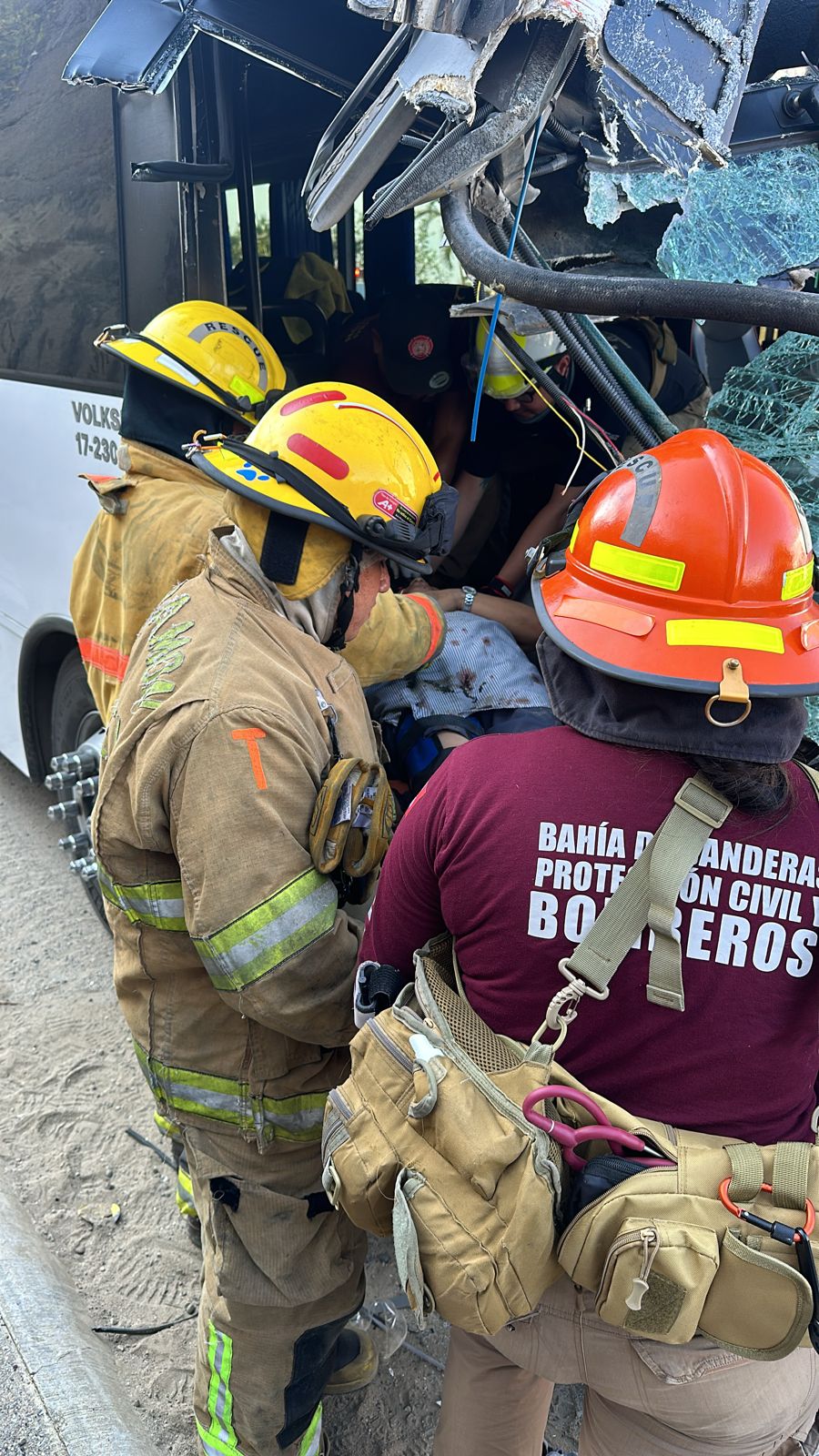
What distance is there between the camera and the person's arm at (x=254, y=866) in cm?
164

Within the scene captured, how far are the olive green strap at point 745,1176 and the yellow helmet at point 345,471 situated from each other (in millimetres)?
1192

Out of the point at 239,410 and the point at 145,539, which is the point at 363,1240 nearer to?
the point at 145,539

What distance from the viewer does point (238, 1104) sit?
190 cm

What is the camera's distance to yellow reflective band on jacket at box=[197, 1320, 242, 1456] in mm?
1948

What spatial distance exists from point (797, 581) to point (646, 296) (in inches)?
17.5

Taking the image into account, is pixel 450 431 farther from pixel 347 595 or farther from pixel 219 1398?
pixel 219 1398

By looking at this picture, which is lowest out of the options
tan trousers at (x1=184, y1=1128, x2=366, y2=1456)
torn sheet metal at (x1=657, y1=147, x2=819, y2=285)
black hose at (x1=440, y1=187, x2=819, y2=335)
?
tan trousers at (x1=184, y1=1128, x2=366, y2=1456)

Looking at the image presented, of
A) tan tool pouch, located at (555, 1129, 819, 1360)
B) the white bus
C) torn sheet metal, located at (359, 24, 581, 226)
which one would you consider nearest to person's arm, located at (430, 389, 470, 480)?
the white bus

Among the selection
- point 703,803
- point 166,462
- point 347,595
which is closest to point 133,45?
point 166,462

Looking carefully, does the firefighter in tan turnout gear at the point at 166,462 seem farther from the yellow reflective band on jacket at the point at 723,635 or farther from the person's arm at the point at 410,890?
the yellow reflective band on jacket at the point at 723,635

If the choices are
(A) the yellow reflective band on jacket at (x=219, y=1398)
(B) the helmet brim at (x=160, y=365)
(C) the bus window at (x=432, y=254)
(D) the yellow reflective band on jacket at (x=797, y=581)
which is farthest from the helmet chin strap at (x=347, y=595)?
(C) the bus window at (x=432, y=254)

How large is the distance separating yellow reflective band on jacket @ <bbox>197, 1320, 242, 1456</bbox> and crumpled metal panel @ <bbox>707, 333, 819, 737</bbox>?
165cm

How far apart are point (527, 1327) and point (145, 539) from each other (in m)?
1.97

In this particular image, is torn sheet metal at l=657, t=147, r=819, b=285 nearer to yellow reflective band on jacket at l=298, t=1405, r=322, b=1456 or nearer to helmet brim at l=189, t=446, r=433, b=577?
helmet brim at l=189, t=446, r=433, b=577
